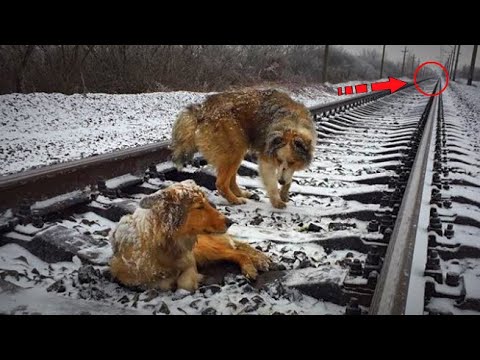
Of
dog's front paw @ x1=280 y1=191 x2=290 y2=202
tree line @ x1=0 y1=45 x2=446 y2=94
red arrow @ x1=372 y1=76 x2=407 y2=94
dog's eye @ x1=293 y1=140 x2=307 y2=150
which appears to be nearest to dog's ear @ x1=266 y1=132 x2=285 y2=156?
dog's eye @ x1=293 y1=140 x2=307 y2=150

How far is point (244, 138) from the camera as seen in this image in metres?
5.52

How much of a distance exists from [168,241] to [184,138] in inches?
101

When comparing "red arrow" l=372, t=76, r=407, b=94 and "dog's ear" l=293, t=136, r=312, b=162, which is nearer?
"dog's ear" l=293, t=136, r=312, b=162

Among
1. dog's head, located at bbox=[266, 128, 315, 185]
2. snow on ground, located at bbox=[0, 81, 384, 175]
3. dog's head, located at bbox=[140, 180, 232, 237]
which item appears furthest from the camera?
snow on ground, located at bbox=[0, 81, 384, 175]

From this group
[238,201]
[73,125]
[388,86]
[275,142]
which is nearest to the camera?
[238,201]

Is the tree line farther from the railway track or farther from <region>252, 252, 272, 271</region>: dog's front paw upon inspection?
<region>252, 252, 272, 271</region>: dog's front paw

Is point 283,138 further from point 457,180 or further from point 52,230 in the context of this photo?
point 52,230

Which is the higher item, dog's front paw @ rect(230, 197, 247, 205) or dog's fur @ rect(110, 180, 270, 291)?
dog's fur @ rect(110, 180, 270, 291)

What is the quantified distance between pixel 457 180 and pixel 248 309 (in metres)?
3.95

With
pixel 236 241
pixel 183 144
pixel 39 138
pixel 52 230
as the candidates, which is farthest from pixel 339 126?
pixel 52 230

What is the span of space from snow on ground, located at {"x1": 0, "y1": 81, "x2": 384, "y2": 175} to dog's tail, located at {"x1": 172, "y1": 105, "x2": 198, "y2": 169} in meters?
2.37

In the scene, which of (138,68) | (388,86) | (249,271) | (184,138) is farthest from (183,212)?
(388,86)

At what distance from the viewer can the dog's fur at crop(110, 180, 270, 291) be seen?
9.96ft

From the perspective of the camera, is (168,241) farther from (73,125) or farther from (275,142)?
(73,125)
